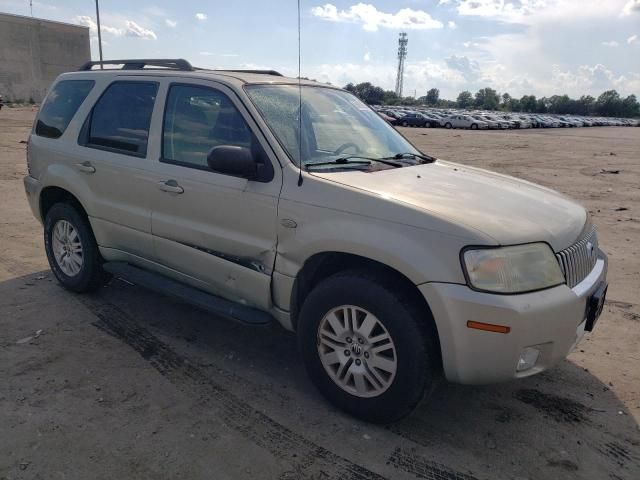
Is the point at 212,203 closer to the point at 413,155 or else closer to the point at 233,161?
the point at 233,161

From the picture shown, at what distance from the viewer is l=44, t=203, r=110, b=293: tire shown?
4.71 metres

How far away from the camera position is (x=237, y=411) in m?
3.24

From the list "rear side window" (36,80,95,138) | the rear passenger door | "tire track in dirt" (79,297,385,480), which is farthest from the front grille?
"rear side window" (36,80,95,138)

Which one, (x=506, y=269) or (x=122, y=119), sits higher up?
(x=122, y=119)

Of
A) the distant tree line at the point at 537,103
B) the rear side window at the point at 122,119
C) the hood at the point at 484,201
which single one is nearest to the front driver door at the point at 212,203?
the rear side window at the point at 122,119

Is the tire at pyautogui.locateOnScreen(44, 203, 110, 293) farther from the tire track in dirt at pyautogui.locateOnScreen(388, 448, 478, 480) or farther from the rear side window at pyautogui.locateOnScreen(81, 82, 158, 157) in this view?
the tire track in dirt at pyautogui.locateOnScreen(388, 448, 478, 480)

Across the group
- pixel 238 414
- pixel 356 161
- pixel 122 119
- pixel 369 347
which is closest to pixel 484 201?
pixel 356 161

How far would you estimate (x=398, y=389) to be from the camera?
9.61 ft

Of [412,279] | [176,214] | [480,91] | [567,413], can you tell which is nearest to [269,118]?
[176,214]

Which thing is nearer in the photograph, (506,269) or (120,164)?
(506,269)

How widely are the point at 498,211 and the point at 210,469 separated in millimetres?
2045

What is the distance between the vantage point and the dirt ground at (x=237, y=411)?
279 centimetres

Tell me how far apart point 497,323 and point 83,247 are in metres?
3.61

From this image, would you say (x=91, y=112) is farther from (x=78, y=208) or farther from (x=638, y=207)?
(x=638, y=207)
